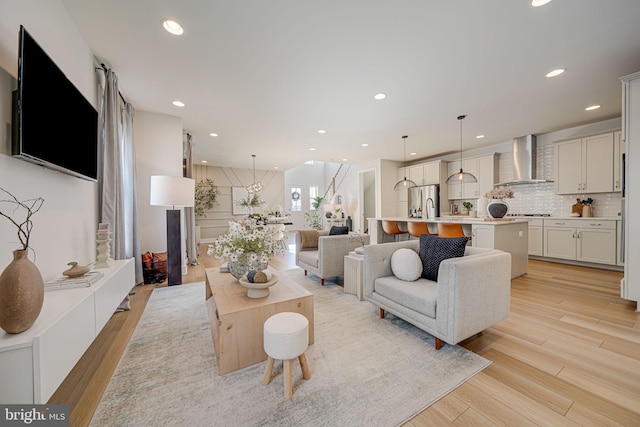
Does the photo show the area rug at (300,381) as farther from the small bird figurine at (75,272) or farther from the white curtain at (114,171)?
the white curtain at (114,171)

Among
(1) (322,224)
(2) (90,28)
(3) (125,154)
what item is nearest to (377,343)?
(2) (90,28)

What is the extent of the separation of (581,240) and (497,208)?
6.71 ft

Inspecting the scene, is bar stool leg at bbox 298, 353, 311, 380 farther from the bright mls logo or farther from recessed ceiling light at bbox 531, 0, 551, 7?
recessed ceiling light at bbox 531, 0, 551, 7

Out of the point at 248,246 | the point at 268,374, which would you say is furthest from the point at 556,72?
the point at 268,374

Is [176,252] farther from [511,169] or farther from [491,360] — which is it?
[511,169]

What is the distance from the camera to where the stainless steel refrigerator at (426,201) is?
680cm

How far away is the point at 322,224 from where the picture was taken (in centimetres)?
1048

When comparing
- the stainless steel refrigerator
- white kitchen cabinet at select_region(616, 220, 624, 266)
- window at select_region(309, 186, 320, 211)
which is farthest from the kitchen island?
window at select_region(309, 186, 320, 211)

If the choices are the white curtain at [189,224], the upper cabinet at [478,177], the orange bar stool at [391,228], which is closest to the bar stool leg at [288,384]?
the orange bar stool at [391,228]

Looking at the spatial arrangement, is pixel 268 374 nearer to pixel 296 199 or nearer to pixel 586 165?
pixel 586 165

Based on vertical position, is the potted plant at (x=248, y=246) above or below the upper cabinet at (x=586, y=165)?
below

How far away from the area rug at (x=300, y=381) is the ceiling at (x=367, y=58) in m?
2.74

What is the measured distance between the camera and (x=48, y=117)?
159cm

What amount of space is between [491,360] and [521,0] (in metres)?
2.75
